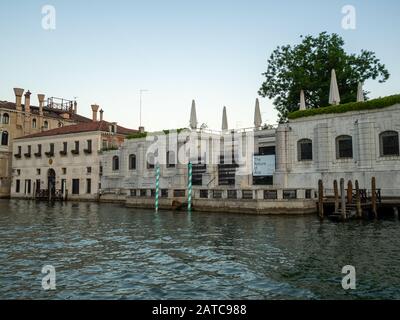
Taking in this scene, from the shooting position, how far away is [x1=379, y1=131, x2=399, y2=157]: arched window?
27089 millimetres

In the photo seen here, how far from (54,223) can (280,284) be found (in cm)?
1672

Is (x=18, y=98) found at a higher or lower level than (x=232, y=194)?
higher

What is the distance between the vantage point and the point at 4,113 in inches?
2205

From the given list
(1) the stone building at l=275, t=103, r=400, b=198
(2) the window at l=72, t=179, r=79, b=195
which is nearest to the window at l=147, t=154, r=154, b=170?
(2) the window at l=72, t=179, r=79, b=195

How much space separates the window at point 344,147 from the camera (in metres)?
29.3

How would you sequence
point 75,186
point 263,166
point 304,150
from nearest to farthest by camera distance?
point 304,150 < point 263,166 < point 75,186

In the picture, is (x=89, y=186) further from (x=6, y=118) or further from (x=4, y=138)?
(x=6, y=118)

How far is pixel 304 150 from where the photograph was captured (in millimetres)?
31703

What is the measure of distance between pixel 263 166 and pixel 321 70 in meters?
12.3

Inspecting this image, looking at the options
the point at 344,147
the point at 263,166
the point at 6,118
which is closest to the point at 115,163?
the point at 263,166

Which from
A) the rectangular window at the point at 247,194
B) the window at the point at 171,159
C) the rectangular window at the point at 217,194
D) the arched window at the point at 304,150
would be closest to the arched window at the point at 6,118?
the window at the point at 171,159

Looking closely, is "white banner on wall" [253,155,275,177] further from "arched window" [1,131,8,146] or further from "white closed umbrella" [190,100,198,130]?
"arched window" [1,131,8,146]

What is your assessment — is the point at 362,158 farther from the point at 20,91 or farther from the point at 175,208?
the point at 20,91
